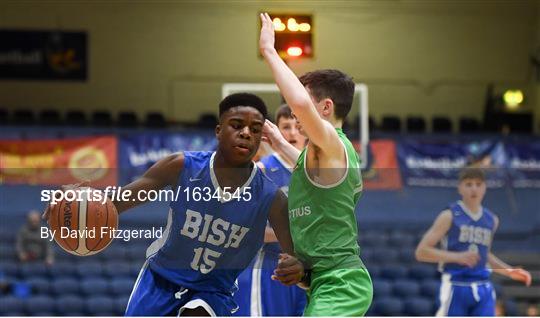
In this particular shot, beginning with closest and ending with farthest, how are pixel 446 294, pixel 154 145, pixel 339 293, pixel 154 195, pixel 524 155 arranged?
pixel 339 293 → pixel 154 195 → pixel 446 294 → pixel 154 145 → pixel 524 155

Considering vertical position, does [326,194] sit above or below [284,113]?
below

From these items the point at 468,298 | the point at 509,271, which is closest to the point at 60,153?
the point at 468,298

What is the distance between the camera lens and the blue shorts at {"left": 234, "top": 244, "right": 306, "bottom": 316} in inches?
251

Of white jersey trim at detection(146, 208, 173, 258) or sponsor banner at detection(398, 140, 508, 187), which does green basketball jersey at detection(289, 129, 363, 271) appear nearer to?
white jersey trim at detection(146, 208, 173, 258)

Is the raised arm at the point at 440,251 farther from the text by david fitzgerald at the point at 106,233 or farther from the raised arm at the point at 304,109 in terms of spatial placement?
the raised arm at the point at 304,109

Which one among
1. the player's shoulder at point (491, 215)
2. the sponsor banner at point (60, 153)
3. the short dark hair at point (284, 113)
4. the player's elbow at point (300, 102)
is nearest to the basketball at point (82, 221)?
the player's elbow at point (300, 102)

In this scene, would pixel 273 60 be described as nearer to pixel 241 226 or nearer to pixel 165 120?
pixel 241 226

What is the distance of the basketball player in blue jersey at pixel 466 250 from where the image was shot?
7389mm

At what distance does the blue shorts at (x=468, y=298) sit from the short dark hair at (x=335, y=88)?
140 inches

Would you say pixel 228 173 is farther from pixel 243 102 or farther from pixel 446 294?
pixel 446 294

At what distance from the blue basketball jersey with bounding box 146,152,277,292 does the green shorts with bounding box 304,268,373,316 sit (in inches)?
21.1

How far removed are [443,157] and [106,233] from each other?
37.6 ft

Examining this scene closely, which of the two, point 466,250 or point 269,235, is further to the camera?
point 466,250

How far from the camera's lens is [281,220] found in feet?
16.3
